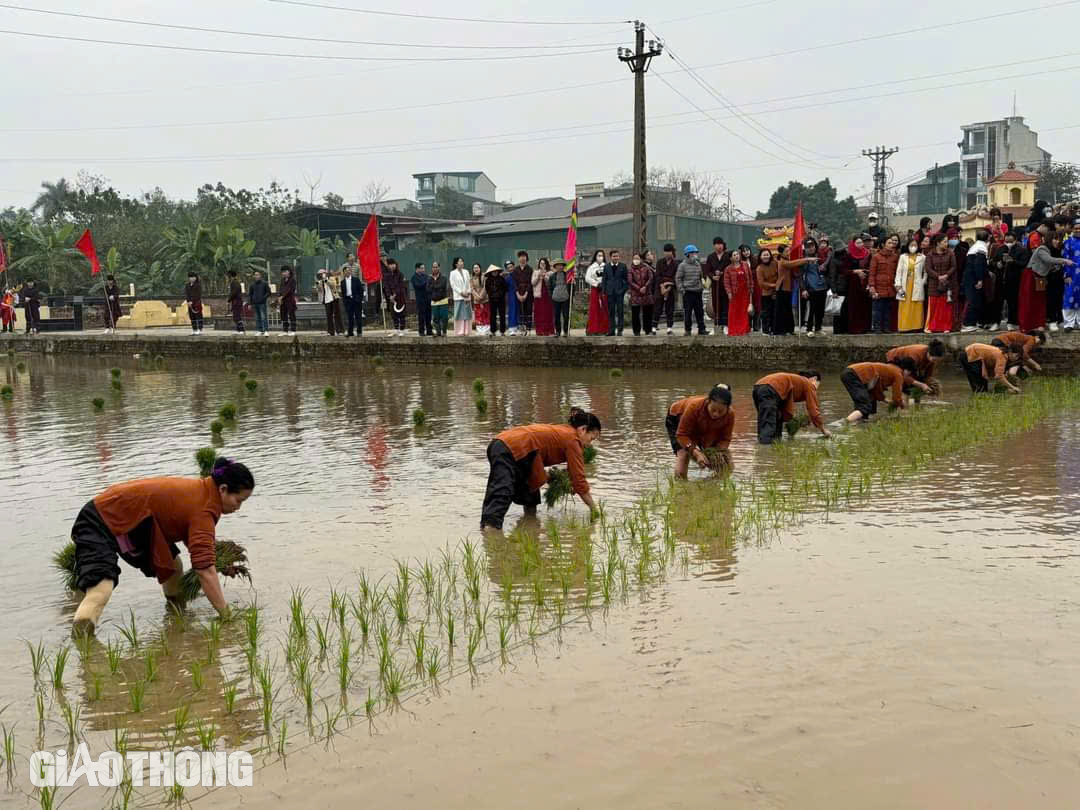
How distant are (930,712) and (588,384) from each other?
12149mm

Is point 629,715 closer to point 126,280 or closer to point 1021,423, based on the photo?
point 1021,423

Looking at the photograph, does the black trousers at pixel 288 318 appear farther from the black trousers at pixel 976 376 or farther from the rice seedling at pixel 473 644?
the rice seedling at pixel 473 644

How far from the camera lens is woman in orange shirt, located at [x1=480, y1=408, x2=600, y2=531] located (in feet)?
23.0

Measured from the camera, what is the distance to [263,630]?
17.4 ft

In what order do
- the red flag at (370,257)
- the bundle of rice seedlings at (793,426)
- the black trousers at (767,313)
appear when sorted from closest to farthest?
the bundle of rice seedlings at (793,426)
the black trousers at (767,313)
the red flag at (370,257)

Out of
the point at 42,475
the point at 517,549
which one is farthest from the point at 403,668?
the point at 42,475

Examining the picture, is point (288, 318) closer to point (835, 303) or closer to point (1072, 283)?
point (835, 303)

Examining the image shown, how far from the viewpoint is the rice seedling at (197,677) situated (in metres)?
4.53

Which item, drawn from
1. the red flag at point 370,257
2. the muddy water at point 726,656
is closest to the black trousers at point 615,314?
the red flag at point 370,257

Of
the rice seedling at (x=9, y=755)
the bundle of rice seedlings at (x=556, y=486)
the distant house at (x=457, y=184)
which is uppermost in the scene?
the distant house at (x=457, y=184)

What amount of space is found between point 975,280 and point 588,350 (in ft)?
20.9

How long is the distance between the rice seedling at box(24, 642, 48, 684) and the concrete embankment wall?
1275cm

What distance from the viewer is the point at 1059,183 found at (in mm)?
48844

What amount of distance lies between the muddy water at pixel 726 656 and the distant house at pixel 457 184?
253 feet
